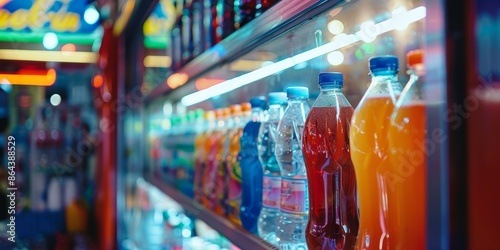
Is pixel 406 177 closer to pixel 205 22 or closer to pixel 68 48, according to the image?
pixel 205 22

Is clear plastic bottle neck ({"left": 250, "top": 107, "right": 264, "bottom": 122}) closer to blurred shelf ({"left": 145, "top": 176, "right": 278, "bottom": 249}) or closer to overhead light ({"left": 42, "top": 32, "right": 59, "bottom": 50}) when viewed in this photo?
blurred shelf ({"left": 145, "top": 176, "right": 278, "bottom": 249})

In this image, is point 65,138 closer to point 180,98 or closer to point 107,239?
point 107,239

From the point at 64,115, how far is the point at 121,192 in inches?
44.4

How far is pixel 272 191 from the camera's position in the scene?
138cm

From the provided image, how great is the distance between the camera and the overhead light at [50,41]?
14.5ft

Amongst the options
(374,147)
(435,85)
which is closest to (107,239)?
(374,147)

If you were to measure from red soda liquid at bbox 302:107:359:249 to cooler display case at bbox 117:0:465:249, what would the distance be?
15 cm

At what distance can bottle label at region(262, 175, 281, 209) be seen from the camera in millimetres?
1370

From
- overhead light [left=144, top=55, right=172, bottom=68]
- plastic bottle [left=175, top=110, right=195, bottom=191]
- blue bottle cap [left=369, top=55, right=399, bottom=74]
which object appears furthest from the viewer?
overhead light [left=144, top=55, right=172, bottom=68]

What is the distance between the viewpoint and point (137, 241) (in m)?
3.75

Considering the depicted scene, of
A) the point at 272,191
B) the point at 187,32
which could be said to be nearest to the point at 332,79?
the point at 272,191

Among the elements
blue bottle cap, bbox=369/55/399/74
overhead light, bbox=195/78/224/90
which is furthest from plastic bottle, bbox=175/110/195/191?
blue bottle cap, bbox=369/55/399/74

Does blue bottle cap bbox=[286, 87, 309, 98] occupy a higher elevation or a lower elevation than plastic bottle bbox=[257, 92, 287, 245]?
higher

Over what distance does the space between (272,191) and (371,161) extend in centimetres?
45
